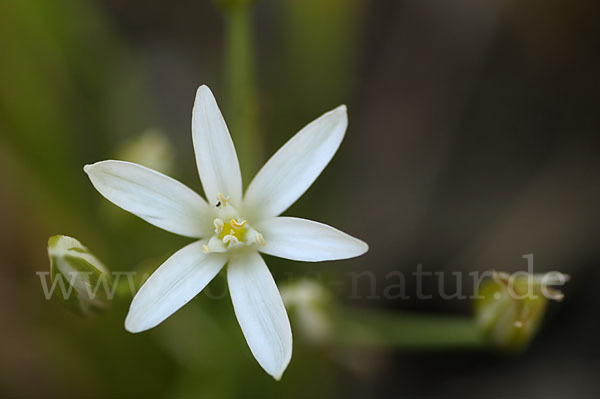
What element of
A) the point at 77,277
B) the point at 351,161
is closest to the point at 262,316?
the point at 77,277

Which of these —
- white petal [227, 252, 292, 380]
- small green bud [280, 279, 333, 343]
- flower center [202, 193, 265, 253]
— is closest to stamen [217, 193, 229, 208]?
flower center [202, 193, 265, 253]

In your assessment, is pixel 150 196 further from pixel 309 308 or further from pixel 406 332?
pixel 406 332

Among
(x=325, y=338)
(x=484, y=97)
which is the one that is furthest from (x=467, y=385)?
(x=484, y=97)

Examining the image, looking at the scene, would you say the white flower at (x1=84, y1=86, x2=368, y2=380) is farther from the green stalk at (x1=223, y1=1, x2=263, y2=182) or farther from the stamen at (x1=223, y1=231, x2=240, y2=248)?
the green stalk at (x1=223, y1=1, x2=263, y2=182)

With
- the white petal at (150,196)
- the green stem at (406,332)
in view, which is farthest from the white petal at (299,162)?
the green stem at (406,332)

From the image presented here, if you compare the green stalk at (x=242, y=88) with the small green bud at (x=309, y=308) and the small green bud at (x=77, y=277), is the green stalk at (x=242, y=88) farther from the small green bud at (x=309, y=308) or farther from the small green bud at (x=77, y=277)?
the small green bud at (x=77, y=277)
